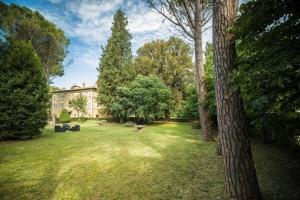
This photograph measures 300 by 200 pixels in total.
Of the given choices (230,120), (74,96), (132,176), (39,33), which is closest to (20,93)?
(132,176)

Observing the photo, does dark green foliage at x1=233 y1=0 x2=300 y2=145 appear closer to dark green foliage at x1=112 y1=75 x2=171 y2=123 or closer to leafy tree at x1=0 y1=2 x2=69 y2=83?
dark green foliage at x1=112 y1=75 x2=171 y2=123

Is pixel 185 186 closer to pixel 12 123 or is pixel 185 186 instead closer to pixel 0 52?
pixel 12 123

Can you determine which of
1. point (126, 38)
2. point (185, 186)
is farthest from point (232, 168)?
point (126, 38)

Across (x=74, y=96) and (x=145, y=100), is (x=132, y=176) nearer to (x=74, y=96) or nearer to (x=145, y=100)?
(x=145, y=100)

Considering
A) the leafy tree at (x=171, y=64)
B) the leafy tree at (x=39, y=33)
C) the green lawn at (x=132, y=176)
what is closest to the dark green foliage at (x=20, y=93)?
the green lawn at (x=132, y=176)

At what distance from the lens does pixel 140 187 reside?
128 inches

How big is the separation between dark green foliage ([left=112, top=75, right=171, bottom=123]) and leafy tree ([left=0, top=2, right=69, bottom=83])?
851cm

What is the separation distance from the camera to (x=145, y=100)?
58.1 feet

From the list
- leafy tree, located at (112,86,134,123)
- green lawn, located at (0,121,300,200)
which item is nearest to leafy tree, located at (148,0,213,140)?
green lawn, located at (0,121,300,200)

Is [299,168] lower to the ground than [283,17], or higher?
lower

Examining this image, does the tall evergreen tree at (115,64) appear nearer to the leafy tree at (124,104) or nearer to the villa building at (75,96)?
the leafy tree at (124,104)

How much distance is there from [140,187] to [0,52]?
11236 millimetres

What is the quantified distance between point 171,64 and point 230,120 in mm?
22730

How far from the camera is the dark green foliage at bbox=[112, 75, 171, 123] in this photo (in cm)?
1790
